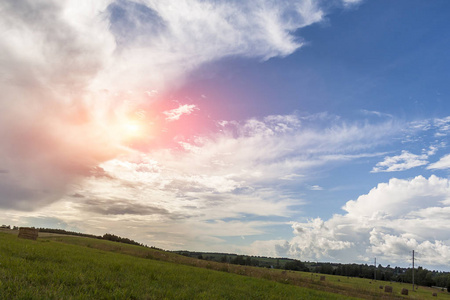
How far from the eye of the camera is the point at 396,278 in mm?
154875

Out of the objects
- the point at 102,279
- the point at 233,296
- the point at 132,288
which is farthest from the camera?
the point at 233,296

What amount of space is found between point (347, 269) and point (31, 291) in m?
188

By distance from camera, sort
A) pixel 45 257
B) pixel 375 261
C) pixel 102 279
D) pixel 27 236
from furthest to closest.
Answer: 1. pixel 375 261
2. pixel 27 236
3. pixel 45 257
4. pixel 102 279

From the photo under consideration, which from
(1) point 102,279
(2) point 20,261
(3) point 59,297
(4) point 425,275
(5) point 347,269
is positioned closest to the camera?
(3) point 59,297

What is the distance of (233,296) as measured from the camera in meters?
14.3

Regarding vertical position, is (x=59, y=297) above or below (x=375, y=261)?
above

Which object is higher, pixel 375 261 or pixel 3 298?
pixel 3 298

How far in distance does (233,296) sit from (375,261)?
14793cm

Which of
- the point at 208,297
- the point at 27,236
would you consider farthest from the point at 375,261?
the point at 208,297

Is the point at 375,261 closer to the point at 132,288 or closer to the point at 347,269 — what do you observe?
the point at 347,269

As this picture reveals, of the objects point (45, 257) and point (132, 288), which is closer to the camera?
point (132, 288)

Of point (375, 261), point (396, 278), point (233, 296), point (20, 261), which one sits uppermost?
point (20, 261)

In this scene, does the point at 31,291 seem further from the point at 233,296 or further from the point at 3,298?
the point at 233,296

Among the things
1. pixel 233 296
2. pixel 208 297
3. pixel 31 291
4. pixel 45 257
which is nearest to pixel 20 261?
pixel 45 257
